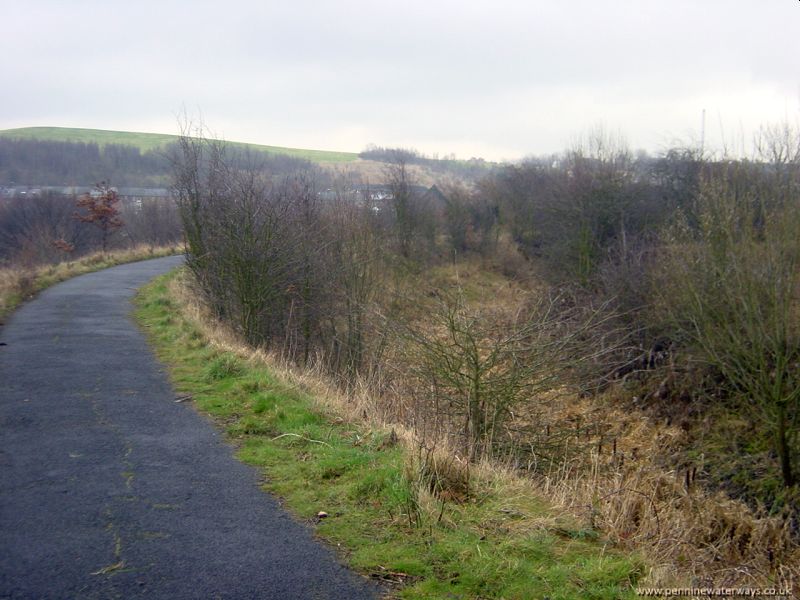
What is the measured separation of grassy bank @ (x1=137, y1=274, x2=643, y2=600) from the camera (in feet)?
14.1

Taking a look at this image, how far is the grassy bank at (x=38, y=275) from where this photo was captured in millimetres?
17972

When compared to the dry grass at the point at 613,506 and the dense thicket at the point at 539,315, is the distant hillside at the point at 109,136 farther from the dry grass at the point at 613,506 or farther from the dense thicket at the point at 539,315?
the dry grass at the point at 613,506

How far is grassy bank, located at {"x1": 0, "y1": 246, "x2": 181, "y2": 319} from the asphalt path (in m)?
8.80

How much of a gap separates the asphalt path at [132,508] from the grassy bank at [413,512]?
0.25 meters

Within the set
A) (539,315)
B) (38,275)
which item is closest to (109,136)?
(38,275)

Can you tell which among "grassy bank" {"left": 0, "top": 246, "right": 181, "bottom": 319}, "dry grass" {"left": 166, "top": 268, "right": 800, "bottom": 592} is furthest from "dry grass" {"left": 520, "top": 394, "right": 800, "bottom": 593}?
"grassy bank" {"left": 0, "top": 246, "right": 181, "bottom": 319}

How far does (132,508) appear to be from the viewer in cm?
526

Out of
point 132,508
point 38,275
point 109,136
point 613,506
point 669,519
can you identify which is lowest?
point 669,519

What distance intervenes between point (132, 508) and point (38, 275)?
1968cm

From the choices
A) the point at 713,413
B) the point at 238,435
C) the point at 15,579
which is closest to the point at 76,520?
the point at 15,579

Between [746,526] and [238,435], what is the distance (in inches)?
263

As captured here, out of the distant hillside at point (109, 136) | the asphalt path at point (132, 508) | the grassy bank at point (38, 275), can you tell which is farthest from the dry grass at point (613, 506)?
the distant hillside at point (109, 136)

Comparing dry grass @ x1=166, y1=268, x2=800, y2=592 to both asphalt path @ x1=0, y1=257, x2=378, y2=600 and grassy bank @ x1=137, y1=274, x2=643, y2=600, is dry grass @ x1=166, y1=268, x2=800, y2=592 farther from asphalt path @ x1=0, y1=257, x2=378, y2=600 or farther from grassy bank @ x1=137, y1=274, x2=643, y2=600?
asphalt path @ x1=0, y1=257, x2=378, y2=600

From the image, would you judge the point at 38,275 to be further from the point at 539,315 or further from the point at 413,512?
the point at 413,512
